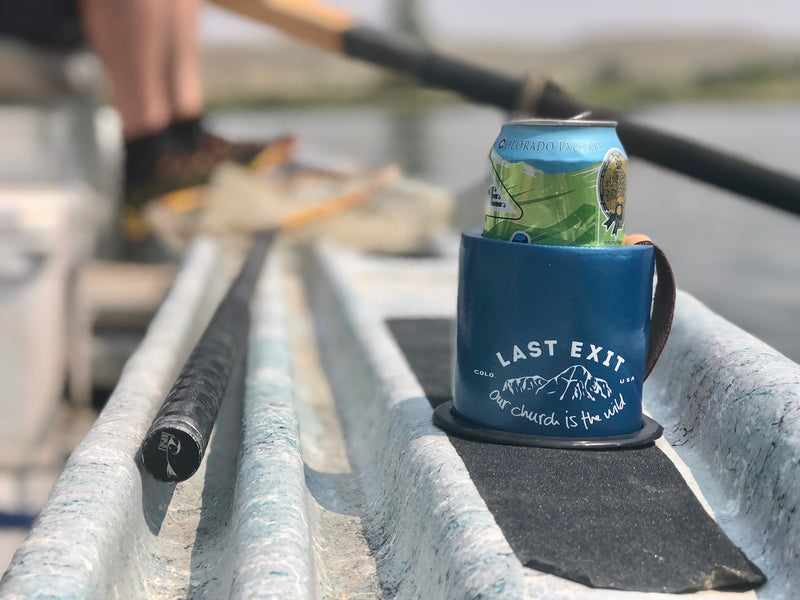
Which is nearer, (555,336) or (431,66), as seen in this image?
(555,336)

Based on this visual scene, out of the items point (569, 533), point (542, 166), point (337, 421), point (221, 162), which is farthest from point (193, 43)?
point (569, 533)

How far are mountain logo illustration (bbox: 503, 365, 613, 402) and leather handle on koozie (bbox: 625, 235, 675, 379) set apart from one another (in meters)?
0.11

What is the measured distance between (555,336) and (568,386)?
65 millimetres

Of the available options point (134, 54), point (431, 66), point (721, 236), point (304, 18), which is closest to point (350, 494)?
point (431, 66)

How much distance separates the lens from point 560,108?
86.8 inches

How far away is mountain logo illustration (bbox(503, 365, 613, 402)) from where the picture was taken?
3.41 ft

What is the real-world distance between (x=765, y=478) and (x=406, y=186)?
9.25ft

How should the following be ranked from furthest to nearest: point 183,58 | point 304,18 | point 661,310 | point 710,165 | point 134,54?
point 183,58 → point 134,54 → point 304,18 → point 710,165 → point 661,310

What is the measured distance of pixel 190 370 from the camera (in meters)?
1.20

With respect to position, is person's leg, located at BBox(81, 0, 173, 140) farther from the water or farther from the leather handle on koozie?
the leather handle on koozie

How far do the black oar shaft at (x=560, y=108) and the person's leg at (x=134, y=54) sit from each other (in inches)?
32.0

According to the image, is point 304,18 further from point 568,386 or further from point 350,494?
point 568,386

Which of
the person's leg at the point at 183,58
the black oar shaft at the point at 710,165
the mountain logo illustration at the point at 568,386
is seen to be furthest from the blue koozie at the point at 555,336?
the person's leg at the point at 183,58

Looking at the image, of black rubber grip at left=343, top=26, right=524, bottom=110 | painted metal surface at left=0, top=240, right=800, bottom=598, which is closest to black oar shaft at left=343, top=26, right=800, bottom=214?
black rubber grip at left=343, top=26, right=524, bottom=110
